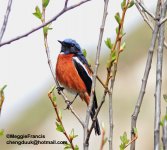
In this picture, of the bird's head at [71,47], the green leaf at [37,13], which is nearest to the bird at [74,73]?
the bird's head at [71,47]

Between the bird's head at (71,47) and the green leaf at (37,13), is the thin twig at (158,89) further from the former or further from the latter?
the bird's head at (71,47)

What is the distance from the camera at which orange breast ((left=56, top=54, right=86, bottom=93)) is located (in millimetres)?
8203

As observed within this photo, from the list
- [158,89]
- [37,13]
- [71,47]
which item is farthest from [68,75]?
[158,89]

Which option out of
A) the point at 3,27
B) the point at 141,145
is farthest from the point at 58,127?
A: the point at 141,145

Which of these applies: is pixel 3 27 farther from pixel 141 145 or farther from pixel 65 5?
pixel 141 145

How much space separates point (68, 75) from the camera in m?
8.27

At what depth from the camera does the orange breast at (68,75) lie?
8.20 m

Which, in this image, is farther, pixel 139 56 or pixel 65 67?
pixel 139 56

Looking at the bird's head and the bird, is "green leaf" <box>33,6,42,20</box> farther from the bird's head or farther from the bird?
the bird's head

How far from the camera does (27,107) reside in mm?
16844

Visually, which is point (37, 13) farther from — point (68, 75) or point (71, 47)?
point (71, 47)

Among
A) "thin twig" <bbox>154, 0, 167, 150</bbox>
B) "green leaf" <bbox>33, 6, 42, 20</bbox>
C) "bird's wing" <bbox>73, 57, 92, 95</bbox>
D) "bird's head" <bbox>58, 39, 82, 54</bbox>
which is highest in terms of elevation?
"bird's head" <bbox>58, 39, 82, 54</bbox>

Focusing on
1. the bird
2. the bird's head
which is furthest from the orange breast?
the bird's head

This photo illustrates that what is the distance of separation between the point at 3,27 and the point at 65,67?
13.8ft
